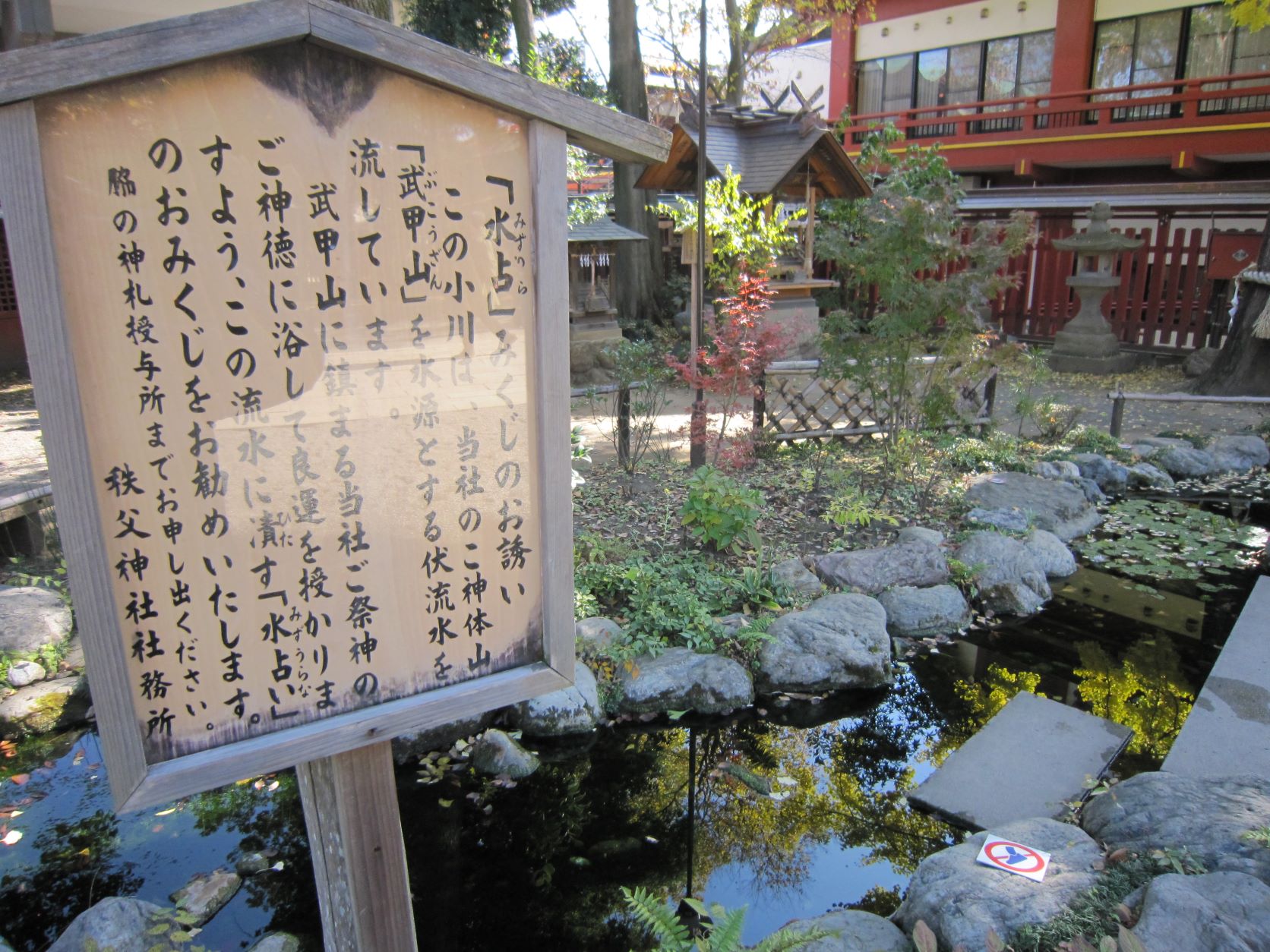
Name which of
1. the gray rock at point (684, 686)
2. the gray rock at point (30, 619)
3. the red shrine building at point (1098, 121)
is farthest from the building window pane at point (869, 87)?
the gray rock at point (30, 619)

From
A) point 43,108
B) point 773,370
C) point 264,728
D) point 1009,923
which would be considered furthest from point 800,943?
point 773,370

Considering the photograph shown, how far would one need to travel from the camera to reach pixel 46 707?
450 cm

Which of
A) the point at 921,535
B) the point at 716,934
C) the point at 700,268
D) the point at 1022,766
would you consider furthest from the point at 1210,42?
the point at 716,934

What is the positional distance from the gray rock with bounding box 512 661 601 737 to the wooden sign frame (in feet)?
7.78

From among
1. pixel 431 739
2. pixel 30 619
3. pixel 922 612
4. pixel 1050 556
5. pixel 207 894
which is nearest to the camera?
pixel 207 894

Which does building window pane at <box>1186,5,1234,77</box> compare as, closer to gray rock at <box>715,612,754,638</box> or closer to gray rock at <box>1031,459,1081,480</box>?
gray rock at <box>1031,459,1081,480</box>

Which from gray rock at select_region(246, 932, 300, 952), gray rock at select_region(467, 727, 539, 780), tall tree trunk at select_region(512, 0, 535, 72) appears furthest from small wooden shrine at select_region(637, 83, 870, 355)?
gray rock at select_region(246, 932, 300, 952)

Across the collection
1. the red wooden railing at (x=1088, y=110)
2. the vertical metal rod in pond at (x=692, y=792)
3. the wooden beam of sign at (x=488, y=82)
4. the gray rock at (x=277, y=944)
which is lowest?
the vertical metal rod in pond at (x=692, y=792)

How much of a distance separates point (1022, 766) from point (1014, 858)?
46.8 inches

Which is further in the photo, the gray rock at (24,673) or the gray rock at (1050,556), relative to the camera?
the gray rock at (1050,556)

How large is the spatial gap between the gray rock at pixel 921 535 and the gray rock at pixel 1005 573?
0.17m

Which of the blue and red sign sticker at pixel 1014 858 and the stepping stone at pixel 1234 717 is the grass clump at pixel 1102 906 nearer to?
the blue and red sign sticker at pixel 1014 858

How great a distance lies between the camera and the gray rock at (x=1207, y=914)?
229 cm

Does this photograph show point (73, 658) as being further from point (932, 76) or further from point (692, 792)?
point (932, 76)
